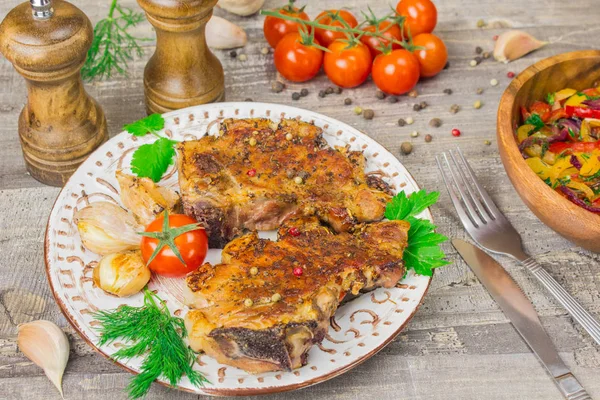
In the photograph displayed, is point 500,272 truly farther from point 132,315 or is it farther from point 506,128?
point 132,315

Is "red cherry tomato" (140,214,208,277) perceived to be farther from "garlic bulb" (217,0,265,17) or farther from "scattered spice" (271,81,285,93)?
"garlic bulb" (217,0,265,17)

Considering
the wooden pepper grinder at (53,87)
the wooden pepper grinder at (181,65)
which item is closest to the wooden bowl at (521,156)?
the wooden pepper grinder at (181,65)

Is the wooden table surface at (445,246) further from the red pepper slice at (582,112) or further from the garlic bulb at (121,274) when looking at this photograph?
the red pepper slice at (582,112)

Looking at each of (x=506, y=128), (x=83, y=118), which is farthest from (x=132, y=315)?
(x=506, y=128)

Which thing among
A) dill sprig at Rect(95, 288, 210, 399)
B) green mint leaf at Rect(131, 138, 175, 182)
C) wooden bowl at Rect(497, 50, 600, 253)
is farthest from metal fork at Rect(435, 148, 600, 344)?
dill sprig at Rect(95, 288, 210, 399)

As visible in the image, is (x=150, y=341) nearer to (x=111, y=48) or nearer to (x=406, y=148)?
(x=406, y=148)

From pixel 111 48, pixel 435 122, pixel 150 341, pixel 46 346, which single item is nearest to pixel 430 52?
pixel 435 122
